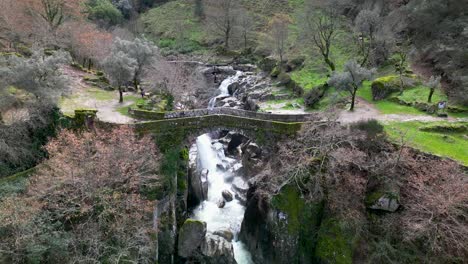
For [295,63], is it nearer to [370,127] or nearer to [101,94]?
[370,127]

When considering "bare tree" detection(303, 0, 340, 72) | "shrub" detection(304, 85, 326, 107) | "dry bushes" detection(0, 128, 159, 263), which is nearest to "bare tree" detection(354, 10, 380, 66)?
"bare tree" detection(303, 0, 340, 72)

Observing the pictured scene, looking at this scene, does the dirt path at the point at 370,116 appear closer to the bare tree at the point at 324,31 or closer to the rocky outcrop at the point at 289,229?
the rocky outcrop at the point at 289,229

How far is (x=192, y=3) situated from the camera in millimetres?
75500

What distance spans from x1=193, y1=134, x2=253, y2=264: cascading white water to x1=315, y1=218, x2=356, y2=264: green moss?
19.8ft

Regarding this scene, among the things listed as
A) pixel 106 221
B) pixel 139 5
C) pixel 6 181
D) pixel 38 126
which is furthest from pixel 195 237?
pixel 139 5

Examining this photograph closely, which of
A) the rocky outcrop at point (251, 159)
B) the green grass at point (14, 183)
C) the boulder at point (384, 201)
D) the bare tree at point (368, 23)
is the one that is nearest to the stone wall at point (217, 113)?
the rocky outcrop at point (251, 159)

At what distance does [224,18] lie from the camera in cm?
6106

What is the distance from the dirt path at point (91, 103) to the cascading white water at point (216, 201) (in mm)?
9404

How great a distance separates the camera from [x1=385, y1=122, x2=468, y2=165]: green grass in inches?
791

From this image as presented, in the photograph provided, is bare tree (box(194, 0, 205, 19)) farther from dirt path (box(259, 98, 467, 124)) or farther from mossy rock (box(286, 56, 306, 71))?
dirt path (box(259, 98, 467, 124))

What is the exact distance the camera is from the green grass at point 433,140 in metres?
20.1

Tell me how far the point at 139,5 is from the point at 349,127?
7296 centimetres

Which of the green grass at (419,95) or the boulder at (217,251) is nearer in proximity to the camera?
the boulder at (217,251)

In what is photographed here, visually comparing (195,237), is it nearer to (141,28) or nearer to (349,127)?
(349,127)
